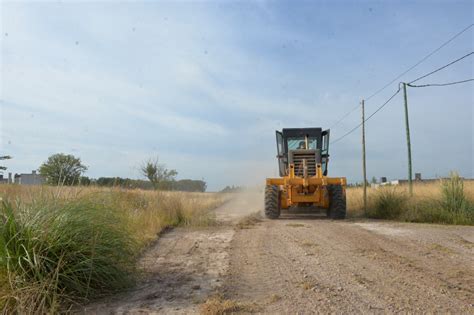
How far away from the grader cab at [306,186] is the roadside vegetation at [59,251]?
8406 mm

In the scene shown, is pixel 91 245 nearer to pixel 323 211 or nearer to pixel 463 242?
pixel 463 242

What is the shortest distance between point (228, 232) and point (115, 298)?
5700 millimetres

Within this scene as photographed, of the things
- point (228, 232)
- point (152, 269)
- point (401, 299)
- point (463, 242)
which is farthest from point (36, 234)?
point (463, 242)

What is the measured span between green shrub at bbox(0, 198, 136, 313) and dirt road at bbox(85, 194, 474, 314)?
Answer: 1.11 feet

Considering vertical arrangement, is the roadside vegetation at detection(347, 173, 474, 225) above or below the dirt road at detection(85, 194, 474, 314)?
above

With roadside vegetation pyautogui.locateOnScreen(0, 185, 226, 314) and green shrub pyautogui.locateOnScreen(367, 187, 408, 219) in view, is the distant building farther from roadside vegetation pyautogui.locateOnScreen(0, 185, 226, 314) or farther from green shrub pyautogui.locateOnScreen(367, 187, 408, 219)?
green shrub pyautogui.locateOnScreen(367, 187, 408, 219)

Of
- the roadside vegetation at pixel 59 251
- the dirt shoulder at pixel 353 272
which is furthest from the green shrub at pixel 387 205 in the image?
the roadside vegetation at pixel 59 251

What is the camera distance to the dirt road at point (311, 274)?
412cm

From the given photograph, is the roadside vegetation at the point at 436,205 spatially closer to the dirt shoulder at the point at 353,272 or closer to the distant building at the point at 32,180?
the dirt shoulder at the point at 353,272

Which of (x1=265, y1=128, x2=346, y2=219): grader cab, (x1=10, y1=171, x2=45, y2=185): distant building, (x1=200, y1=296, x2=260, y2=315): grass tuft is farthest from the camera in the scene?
(x1=265, y1=128, x2=346, y2=219): grader cab

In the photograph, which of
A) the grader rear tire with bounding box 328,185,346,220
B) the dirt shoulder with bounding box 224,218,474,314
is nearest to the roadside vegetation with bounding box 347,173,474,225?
the grader rear tire with bounding box 328,185,346,220

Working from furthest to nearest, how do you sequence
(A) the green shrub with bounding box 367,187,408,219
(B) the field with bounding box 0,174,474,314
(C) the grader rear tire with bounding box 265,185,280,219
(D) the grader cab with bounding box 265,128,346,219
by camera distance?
1. (A) the green shrub with bounding box 367,187,408,219
2. (C) the grader rear tire with bounding box 265,185,280,219
3. (D) the grader cab with bounding box 265,128,346,219
4. (B) the field with bounding box 0,174,474,314

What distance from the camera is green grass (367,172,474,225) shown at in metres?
11.9

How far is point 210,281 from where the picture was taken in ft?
16.8
